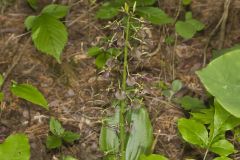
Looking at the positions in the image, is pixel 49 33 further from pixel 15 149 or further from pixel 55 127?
pixel 15 149

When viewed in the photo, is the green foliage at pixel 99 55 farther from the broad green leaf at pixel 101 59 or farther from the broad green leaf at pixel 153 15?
the broad green leaf at pixel 153 15

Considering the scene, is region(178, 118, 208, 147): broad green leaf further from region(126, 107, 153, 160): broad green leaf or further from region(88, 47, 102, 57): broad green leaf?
region(88, 47, 102, 57): broad green leaf

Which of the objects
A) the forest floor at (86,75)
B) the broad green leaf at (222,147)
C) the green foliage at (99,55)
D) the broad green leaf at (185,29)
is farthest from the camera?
the broad green leaf at (185,29)

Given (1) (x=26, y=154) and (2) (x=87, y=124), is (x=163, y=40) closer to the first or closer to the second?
(2) (x=87, y=124)

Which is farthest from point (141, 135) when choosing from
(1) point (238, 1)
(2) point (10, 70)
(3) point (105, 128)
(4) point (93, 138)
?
(1) point (238, 1)

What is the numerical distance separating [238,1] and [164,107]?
121 centimetres

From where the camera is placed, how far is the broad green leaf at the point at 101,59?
9.52 feet

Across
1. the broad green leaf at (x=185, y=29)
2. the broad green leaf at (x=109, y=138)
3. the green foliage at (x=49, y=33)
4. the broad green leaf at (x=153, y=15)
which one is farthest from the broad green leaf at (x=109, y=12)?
the broad green leaf at (x=109, y=138)

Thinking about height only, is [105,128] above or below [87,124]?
above

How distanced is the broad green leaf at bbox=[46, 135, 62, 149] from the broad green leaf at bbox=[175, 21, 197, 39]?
114cm

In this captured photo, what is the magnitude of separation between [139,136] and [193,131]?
0.41 metres

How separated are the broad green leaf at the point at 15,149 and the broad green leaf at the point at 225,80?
0.79m

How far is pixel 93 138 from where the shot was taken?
2.71m

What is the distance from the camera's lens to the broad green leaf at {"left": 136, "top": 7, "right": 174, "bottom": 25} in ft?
9.24
